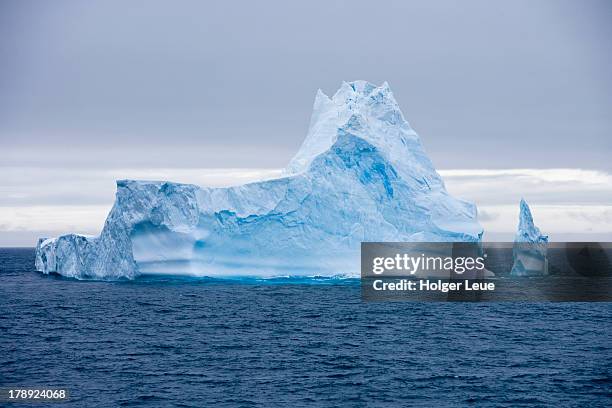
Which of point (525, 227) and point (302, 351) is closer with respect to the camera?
point (302, 351)

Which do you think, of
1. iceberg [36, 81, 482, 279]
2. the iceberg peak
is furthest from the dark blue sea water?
the iceberg peak

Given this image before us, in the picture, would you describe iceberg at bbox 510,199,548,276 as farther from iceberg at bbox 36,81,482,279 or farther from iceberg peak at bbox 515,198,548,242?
iceberg at bbox 36,81,482,279

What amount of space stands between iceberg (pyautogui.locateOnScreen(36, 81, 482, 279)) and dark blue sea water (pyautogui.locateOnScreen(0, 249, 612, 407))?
209 centimetres

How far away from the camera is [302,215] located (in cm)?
3528

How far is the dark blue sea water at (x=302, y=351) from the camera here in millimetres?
16672

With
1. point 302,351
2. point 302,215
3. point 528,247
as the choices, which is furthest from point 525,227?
point 302,351

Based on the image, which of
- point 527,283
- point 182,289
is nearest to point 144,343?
point 182,289

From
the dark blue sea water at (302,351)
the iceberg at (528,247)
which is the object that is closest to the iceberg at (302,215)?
the dark blue sea water at (302,351)

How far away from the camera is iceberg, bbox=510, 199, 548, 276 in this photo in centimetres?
3747

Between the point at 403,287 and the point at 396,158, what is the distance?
310 inches

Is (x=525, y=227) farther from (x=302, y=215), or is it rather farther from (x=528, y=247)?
(x=302, y=215)

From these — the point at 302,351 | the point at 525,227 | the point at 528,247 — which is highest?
the point at 525,227

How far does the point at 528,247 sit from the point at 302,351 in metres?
21.7

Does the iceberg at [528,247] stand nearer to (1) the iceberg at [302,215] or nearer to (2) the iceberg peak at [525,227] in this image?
(2) the iceberg peak at [525,227]
